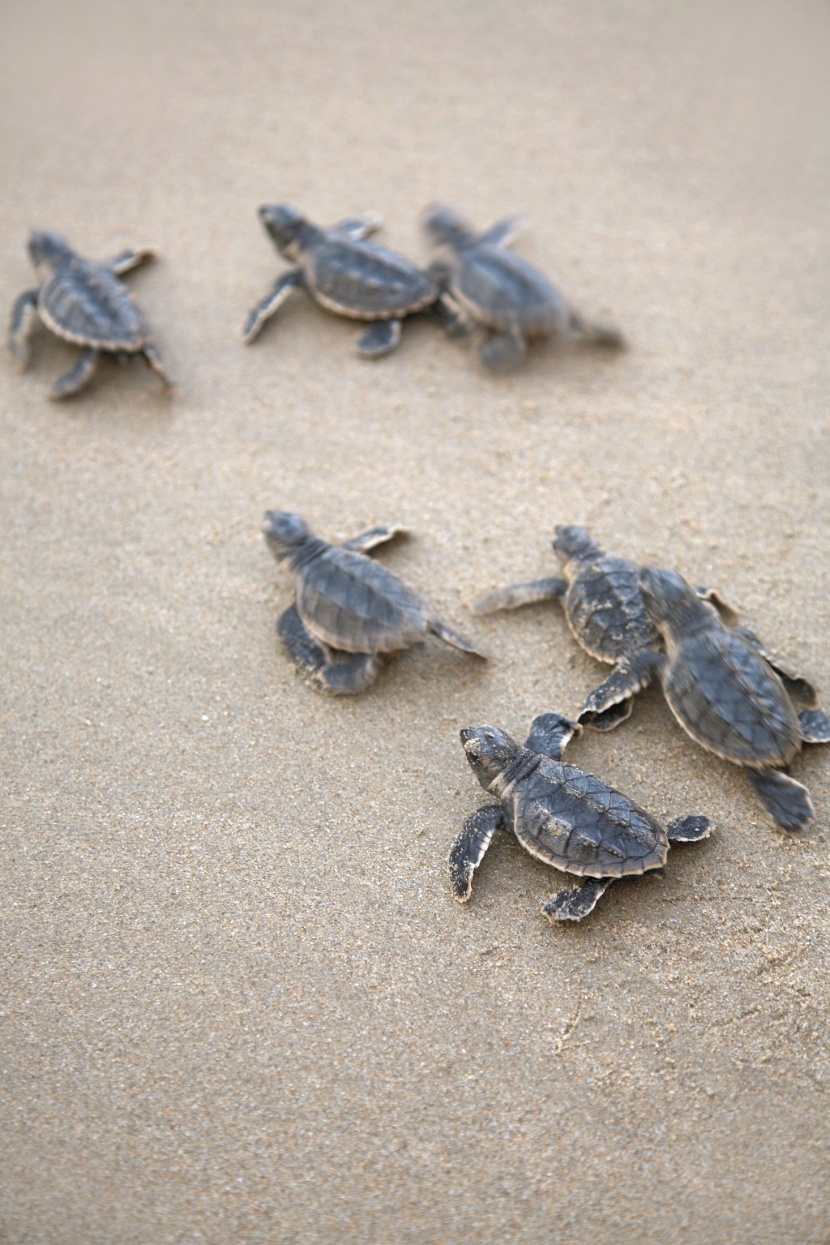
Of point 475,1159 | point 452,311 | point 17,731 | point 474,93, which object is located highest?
point 474,93

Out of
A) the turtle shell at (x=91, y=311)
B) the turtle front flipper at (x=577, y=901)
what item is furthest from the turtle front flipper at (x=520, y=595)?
the turtle shell at (x=91, y=311)

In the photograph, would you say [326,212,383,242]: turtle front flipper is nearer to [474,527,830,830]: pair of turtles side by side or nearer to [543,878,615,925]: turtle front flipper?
[474,527,830,830]: pair of turtles side by side

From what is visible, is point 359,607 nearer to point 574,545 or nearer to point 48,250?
point 574,545

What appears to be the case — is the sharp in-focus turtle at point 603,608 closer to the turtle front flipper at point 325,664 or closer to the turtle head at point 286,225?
the turtle front flipper at point 325,664

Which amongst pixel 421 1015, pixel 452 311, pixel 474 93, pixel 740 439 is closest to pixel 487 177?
pixel 474 93

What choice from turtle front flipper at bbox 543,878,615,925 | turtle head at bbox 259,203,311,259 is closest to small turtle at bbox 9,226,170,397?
turtle head at bbox 259,203,311,259

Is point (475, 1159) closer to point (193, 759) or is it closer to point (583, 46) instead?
point (193, 759)

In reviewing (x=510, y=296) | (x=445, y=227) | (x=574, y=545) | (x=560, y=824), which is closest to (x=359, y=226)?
(x=445, y=227)
